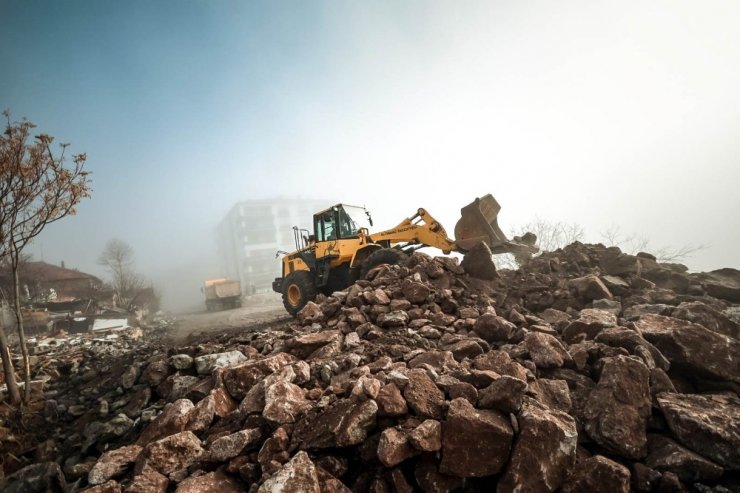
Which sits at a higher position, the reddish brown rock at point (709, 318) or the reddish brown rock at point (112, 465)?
the reddish brown rock at point (709, 318)

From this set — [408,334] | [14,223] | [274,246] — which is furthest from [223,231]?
[408,334]

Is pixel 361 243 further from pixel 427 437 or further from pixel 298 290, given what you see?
pixel 427 437

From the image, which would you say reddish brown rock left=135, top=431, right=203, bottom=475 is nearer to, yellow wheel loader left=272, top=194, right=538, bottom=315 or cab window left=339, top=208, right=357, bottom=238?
yellow wheel loader left=272, top=194, right=538, bottom=315

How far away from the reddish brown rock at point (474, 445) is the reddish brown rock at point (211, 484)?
132cm

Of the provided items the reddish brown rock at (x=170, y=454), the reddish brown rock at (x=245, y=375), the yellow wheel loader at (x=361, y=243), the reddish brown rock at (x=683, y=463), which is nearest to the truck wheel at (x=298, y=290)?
the yellow wheel loader at (x=361, y=243)

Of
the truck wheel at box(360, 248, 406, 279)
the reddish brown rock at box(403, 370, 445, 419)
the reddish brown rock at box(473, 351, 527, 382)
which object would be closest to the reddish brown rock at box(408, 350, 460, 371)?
the reddish brown rock at box(473, 351, 527, 382)

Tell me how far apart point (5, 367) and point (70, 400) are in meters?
1.44

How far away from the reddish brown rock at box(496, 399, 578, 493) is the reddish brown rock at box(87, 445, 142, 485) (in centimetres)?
270

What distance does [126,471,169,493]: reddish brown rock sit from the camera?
6.24 feet

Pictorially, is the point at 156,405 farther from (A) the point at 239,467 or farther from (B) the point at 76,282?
(B) the point at 76,282

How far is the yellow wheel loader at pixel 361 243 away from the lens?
671 cm

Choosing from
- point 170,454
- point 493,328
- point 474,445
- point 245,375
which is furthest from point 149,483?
point 493,328

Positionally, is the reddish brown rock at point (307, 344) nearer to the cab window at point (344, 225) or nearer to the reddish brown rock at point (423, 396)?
the reddish brown rock at point (423, 396)

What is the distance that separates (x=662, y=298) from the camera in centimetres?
438
